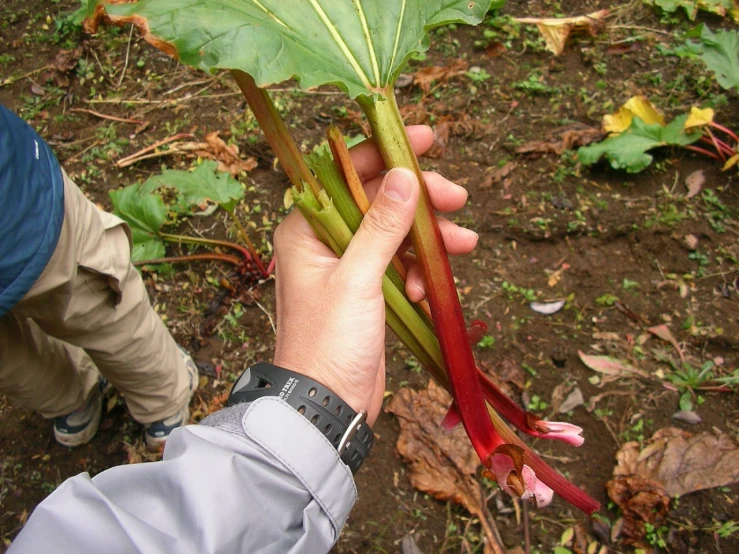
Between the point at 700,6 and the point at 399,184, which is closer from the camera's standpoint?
the point at 399,184

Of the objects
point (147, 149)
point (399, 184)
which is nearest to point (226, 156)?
point (147, 149)

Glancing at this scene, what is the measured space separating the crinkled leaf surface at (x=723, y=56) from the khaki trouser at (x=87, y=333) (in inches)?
108

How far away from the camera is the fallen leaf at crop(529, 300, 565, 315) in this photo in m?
2.48

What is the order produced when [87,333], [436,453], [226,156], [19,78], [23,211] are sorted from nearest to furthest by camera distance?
[23,211]
[87,333]
[436,453]
[226,156]
[19,78]

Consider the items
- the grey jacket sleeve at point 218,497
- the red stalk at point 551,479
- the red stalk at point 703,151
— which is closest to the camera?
the grey jacket sleeve at point 218,497

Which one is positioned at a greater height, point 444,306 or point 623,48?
point 444,306

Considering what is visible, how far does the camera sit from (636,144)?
2678mm

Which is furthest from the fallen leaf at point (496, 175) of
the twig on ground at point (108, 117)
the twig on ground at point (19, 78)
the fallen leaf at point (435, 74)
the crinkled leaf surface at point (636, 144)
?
the twig on ground at point (19, 78)

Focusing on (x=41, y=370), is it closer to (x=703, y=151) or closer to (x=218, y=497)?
(x=218, y=497)

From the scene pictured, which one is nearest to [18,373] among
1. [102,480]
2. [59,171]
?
[59,171]

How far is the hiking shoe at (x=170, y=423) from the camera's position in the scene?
2.33 metres

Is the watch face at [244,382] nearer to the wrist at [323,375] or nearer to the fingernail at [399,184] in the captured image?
the wrist at [323,375]

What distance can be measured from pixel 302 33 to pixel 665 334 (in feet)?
6.27

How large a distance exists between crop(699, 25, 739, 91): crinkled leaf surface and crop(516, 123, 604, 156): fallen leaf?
568 millimetres
